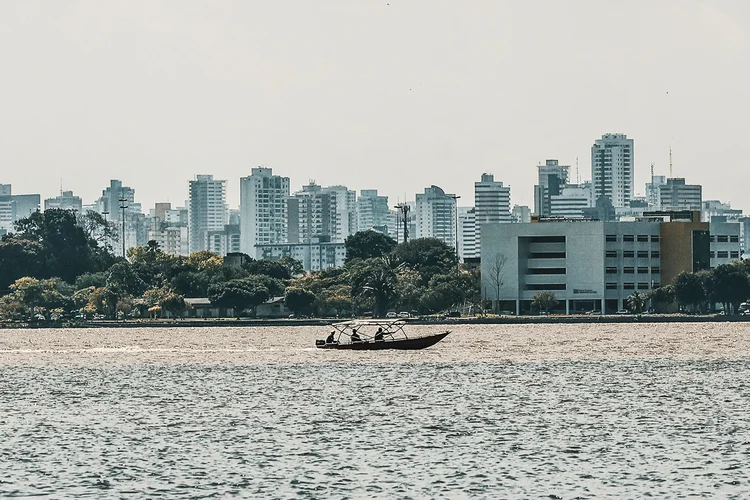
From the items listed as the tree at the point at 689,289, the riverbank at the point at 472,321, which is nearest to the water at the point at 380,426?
the riverbank at the point at 472,321

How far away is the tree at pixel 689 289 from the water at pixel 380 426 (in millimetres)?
78154

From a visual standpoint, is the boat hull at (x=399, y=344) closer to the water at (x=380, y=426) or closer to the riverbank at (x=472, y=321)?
the water at (x=380, y=426)

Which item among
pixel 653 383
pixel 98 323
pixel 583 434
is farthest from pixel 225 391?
pixel 98 323

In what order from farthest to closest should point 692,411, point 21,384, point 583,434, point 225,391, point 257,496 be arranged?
1. point 21,384
2. point 225,391
3. point 692,411
4. point 583,434
5. point 257,496

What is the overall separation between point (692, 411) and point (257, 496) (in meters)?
27.5

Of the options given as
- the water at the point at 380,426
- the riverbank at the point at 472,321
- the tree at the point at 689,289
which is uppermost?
the tree at the point at 689,289

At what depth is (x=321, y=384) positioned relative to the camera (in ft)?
281

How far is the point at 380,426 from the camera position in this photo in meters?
61.1

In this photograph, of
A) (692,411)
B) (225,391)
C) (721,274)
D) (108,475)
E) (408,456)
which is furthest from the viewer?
(721,274)

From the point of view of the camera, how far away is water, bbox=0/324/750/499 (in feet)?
151

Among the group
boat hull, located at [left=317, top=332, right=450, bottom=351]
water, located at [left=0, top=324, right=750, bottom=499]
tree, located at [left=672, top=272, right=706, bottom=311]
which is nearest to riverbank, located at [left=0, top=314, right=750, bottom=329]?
tree, located at [left=672, top=272, right=706, bottom=311]

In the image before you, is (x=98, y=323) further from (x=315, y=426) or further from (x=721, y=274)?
(x=315, y=426)

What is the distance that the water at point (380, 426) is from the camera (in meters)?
46.0

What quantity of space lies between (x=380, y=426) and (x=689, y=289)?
455 ft
